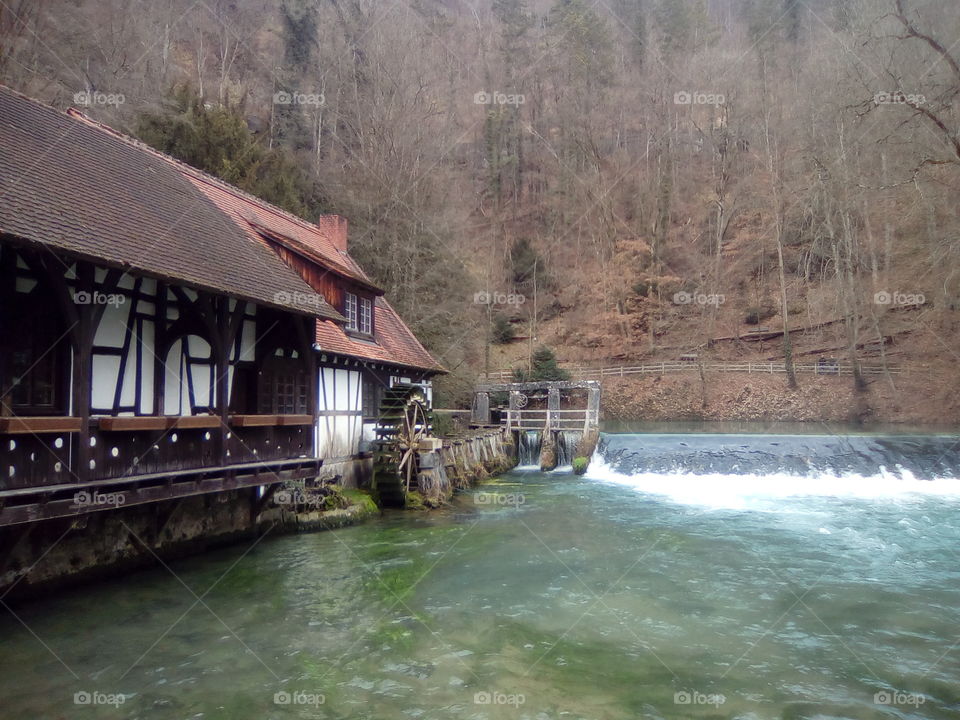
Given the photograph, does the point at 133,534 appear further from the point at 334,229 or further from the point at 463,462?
the point at 334,229

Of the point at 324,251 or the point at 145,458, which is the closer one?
the point at 145,458

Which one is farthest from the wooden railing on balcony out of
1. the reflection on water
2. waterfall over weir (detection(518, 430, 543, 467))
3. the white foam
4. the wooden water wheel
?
waterfall over weir (detection(518, 430, 543, 467))

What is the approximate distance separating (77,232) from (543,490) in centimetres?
1275

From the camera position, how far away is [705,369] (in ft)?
102

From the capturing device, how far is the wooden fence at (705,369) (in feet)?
94.5

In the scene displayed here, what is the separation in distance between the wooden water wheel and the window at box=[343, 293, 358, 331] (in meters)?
2.22

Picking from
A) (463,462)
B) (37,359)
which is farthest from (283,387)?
(463,462)

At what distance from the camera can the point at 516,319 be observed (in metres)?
39.1

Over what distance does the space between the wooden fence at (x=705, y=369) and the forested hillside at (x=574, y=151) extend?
2.35 ft

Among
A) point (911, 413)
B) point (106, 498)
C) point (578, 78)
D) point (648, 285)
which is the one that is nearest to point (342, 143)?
point (648, 285)

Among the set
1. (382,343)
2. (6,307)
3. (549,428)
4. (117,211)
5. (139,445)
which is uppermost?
(117,211)

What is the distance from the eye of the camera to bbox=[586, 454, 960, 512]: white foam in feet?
48.7

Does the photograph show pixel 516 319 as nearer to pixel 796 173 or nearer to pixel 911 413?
pixel 796 173

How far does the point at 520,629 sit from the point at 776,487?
11.7 meters
